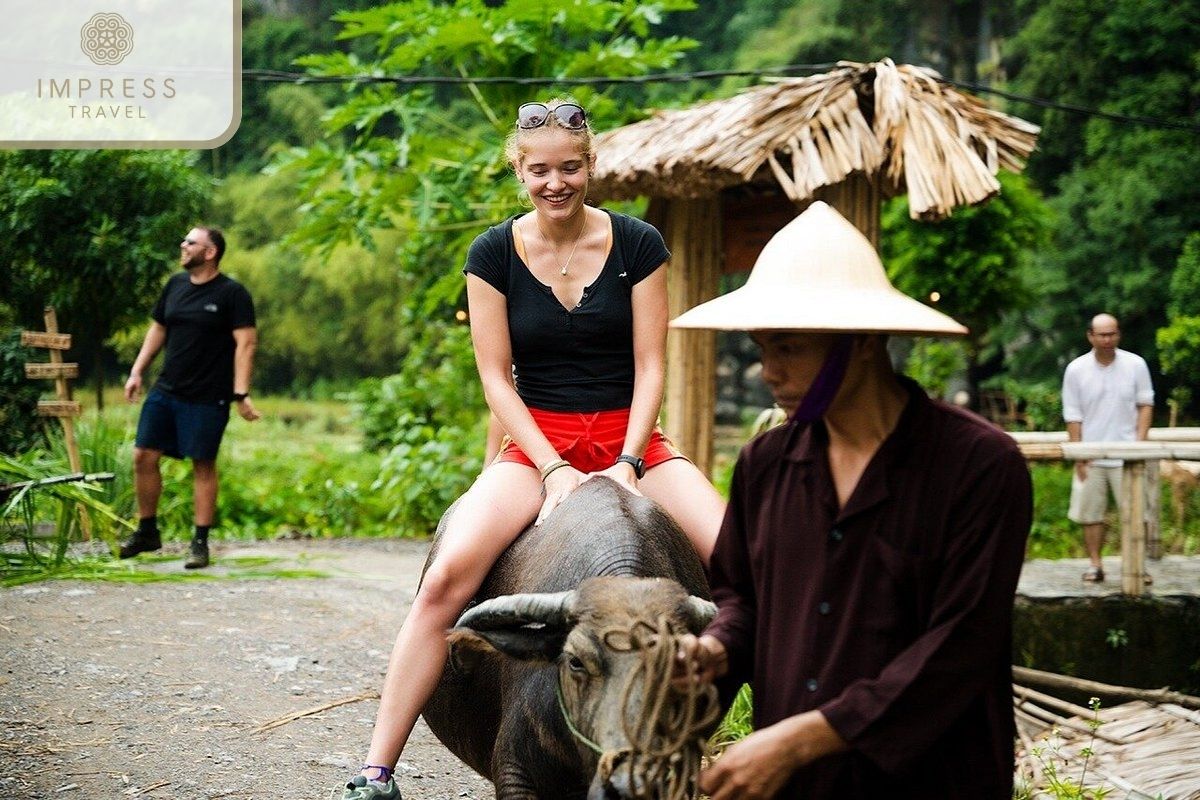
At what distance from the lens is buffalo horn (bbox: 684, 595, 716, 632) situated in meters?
3.18

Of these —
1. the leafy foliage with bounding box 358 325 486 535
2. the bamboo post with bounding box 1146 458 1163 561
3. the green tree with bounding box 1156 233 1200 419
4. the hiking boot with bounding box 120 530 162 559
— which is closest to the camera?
the hiking boot with bounding box 120 530 162 559

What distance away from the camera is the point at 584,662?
3.12 meters

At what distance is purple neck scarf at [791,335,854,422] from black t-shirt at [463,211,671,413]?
171cm

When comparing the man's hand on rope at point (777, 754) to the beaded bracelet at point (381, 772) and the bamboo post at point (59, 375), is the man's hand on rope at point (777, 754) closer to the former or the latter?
the beaded bracelet at point (381, 772)

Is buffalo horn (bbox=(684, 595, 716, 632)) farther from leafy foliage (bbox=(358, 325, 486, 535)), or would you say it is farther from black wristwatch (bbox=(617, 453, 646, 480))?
leafy foliage (bbox=(358, 325, 486, 535))

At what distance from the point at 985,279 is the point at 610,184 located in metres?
8.53

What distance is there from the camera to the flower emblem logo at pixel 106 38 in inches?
406

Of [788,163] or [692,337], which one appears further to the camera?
[692,337]

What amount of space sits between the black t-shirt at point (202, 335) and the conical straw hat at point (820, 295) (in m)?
6.60

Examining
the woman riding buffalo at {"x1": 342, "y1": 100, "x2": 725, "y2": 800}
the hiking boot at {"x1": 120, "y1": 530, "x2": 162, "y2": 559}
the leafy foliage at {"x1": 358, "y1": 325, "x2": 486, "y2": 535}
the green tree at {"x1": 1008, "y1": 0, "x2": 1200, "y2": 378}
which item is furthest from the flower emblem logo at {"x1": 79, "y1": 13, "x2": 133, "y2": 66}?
the green tree at {"x1": 1008, "y1": 0, "x2": 1200, "y2": 378}

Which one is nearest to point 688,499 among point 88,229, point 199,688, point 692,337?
point 199,688

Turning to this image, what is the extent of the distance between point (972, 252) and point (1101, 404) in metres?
6.18

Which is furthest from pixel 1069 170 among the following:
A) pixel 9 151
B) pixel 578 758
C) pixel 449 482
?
pixel 578 758

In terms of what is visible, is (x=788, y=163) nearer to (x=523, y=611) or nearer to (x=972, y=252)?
(x=523, y=611)
